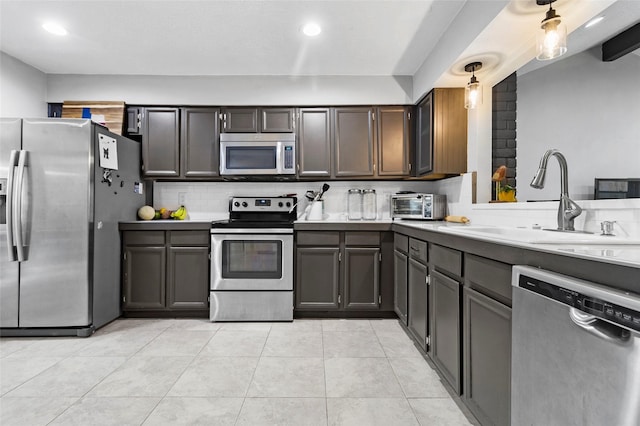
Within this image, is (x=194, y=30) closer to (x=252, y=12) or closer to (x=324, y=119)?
(x=252, y=12)

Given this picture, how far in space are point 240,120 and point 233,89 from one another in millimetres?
357

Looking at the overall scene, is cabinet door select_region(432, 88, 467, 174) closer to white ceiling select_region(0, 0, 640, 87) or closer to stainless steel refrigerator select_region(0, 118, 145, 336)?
white ceiling select_region(0, 0, 640, 87)

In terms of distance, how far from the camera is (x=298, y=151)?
352cm

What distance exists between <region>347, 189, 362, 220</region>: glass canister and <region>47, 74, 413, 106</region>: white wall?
1035 millimetres

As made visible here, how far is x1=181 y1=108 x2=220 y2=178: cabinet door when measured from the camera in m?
3.52

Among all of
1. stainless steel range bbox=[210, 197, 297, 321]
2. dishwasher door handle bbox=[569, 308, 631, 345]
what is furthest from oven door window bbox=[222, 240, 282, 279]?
dishwasher door handle bbox=[569, 308, 631, 345]

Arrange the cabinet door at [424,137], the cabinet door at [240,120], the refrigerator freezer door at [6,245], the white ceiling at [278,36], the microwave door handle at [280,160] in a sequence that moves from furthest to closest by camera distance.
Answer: the cabinet door at [240,120], the microwave door handle at [280,160], the cabinet door at [424,137], the refrigerator freezer door at [6,245], the white ceiling at [278,36]

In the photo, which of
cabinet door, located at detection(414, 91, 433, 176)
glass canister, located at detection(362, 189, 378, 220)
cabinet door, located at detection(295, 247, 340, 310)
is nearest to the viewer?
cabinet door, located at detection(414, 91, 433, 176)

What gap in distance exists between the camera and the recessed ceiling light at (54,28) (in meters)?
2.63

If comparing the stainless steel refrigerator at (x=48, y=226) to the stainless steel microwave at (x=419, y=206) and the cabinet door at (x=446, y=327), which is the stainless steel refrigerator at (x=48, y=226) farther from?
the stainless steel microwave at (x=419, y=206)

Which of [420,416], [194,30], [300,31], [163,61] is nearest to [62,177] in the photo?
[163,61]

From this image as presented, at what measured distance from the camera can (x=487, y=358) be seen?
4.61 feet

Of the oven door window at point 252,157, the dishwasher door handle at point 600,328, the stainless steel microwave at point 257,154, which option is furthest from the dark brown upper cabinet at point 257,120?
the dishwasher door handle at point 600,328

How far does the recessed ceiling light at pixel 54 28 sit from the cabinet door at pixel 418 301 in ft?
11.4
